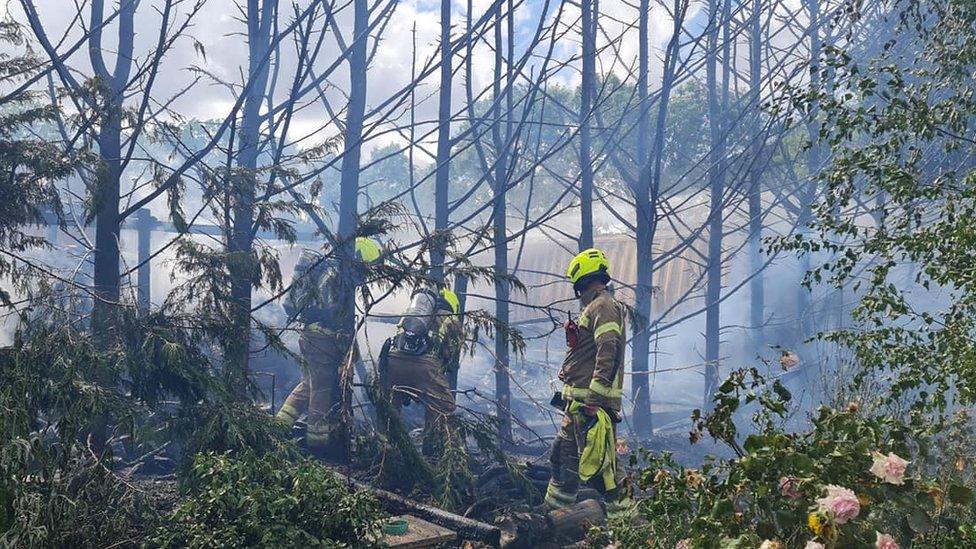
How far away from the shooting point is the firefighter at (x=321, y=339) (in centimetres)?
619

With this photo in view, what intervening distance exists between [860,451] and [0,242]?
14.8ft

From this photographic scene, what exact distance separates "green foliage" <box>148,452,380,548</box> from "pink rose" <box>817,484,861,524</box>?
96.2 inches

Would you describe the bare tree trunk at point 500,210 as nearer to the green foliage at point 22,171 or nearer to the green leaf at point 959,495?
the green foliage at point 22,171

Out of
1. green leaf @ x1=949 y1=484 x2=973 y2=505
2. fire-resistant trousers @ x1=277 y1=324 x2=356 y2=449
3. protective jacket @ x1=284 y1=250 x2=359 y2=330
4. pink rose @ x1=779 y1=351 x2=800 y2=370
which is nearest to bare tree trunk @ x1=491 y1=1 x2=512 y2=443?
fire-resistant trousers @ x1=277 y1=324 x2=356 y2=449

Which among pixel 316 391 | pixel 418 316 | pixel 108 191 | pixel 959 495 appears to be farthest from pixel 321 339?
pixel 959 495

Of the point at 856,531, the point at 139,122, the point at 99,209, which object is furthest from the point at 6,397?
the point at 856,531

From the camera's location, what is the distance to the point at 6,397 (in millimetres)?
3982

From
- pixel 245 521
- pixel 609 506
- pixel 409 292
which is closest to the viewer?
pixel 245 521

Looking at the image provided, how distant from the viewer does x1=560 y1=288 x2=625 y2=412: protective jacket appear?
→ 6125mm

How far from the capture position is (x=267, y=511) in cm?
402

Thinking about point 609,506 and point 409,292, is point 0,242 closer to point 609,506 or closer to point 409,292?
point 409,292

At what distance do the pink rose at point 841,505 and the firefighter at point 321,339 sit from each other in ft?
13.9

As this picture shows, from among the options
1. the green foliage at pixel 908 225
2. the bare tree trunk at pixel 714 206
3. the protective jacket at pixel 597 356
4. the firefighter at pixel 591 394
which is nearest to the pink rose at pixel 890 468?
the green foliage at pixel 908 225

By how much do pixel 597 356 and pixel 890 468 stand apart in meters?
3.89
